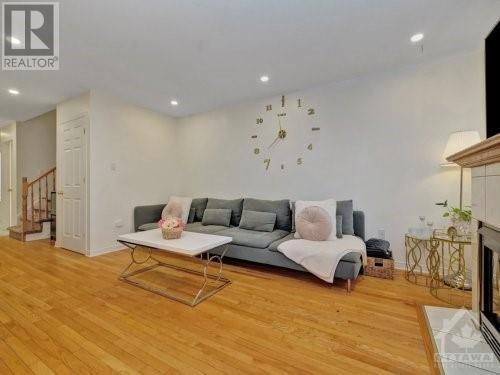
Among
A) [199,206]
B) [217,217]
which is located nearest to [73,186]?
[199,206]

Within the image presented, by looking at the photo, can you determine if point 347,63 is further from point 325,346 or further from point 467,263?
point 325,346

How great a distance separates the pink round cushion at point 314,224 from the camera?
271 cm

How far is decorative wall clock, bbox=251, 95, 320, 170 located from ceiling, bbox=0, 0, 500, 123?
323 mm

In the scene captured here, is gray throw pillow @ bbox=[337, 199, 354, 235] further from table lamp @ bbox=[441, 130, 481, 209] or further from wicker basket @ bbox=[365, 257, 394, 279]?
table lamp @ bbox=[441, 130, 481, 209]

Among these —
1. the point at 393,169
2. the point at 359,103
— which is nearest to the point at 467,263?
the point at 393,169

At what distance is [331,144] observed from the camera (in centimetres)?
329

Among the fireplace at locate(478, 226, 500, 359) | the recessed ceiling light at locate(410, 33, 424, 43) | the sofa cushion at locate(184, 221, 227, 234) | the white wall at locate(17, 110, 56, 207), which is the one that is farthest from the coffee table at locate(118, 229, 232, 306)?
the white wall at locate(17, 110, 56, 207)

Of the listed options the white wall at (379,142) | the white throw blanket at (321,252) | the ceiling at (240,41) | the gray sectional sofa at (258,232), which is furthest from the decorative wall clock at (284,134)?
the white throw blanket at (321,252)

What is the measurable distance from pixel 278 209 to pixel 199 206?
5.10 feet

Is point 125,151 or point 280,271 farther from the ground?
point 125,151

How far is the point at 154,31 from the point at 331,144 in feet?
8.10

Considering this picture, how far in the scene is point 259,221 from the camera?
3369mm

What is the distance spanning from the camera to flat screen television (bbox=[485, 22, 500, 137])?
5.47ft

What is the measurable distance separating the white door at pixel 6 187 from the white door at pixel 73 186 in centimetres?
294
